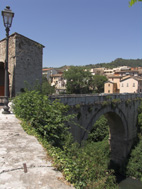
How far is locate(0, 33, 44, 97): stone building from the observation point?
353 inches

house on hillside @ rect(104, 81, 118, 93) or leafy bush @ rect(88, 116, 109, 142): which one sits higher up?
house on hillside @ rect(104, 81, 118, 93)

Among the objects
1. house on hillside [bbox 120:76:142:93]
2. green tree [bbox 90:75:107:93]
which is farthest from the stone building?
green tree [bbox 90:75:107:93]

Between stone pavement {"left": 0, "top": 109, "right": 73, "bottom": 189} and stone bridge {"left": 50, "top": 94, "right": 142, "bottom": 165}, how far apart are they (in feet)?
14.9

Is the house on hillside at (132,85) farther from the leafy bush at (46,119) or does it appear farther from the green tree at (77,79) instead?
the leafy bush at (46,119)

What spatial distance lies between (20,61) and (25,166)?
7702mm

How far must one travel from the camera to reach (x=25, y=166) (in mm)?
2215

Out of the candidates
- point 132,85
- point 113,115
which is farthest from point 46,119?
point 132,85

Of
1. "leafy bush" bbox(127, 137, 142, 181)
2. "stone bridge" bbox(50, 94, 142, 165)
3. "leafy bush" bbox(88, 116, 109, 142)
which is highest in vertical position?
"stone bridge" bbox(50, 94, 142, 165)

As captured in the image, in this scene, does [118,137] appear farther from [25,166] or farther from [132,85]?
[132,85]

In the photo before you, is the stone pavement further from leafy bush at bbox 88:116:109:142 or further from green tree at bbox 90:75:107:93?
green tree at bbox 90:75:107:93

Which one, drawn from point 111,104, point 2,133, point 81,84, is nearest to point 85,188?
point 2,133

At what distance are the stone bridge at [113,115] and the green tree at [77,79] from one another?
68.4 ft

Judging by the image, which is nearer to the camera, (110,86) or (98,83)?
(110,86)

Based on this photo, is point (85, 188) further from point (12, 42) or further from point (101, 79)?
point (101, 79)
